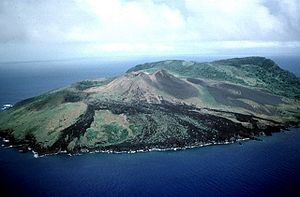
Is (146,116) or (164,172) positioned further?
(146,116)

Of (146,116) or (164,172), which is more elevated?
(146,116)

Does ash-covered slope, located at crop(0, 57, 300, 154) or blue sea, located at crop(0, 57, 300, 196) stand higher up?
ash-covered slope, located at crop(0, 57, 300, 154)

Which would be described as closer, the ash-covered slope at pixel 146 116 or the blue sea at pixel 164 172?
the blue sea at pixel 164 172

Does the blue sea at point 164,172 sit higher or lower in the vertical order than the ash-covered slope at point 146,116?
lower

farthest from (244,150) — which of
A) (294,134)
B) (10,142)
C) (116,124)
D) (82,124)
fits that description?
(10,142)
